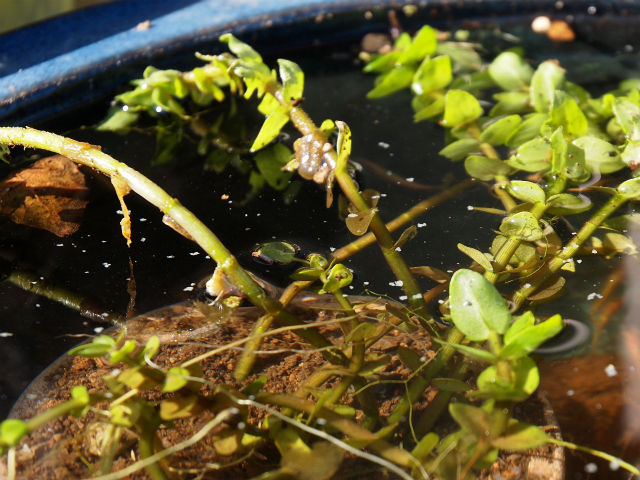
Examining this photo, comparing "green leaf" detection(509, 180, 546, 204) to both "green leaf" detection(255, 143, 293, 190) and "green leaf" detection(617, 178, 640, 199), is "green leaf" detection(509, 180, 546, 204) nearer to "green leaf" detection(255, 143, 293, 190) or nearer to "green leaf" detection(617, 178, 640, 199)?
"green leaf" detection(617, 178, 640, 199)

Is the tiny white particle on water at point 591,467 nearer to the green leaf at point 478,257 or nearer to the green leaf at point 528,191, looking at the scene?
the green leaf at point 478,257

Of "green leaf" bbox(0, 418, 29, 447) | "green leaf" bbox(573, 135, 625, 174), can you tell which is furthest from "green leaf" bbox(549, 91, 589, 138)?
"green leaf" bbox(0, 418, 29, 447)

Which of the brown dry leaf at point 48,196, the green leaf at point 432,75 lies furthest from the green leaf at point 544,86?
the brown dry leaf at point 48,196

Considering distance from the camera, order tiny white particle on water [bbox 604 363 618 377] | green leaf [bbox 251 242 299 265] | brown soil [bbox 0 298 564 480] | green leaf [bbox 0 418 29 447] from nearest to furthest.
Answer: green leaf [bbox 0 418 29 447] < brown soil [bbox 0 298 564 480] < tiny white particle on water [bbox 604 363 618 377] < green leaf [bbox 251 242 299 265]

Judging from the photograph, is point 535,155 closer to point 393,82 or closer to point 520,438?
point 393,82

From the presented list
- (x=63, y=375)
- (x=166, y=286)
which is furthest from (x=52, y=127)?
(x=63, y=375)
